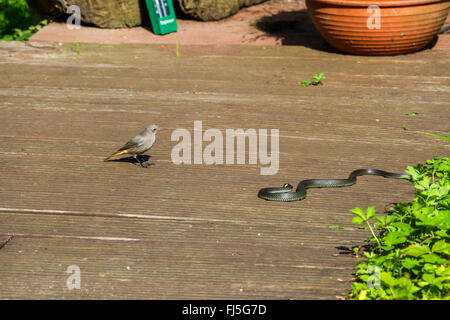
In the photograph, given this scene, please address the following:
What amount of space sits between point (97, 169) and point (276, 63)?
2.89m

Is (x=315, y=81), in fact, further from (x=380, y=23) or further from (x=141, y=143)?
(x=141, y=143)

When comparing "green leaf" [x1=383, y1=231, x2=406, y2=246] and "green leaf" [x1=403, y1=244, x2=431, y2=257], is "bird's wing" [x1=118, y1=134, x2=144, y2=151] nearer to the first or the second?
"green leaf" [x1=383, y1=231, x2=406, y2=246]

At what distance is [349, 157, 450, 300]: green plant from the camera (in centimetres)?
239

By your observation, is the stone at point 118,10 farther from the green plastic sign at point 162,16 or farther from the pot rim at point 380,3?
the pot rim at point 380,3

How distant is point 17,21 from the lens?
30.6 ft

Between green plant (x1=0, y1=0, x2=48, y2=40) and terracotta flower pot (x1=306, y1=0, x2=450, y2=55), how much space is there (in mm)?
4012

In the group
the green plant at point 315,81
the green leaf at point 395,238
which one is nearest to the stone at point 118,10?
the green plant at point 315,81

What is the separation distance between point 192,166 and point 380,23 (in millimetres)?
3046

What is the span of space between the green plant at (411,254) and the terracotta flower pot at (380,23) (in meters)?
3.23

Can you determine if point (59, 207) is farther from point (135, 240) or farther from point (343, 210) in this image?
point (343, 210)

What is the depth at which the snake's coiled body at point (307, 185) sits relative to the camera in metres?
3.43

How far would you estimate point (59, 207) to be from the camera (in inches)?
133

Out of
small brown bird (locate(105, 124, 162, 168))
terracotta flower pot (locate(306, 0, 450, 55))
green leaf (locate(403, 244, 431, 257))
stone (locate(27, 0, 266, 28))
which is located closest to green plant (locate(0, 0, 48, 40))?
stone (locate(27, 0, 266, 28))
